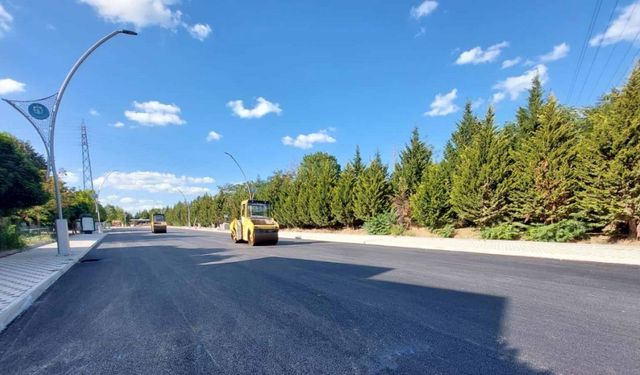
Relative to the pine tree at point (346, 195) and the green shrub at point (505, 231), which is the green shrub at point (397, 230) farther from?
the green shrub at point (505, 231)

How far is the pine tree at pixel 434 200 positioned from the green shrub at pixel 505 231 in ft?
10.4

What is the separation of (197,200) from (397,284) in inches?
3008

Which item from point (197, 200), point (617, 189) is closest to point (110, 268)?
point (617, 189)

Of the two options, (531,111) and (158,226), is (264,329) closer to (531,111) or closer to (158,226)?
(531,111)

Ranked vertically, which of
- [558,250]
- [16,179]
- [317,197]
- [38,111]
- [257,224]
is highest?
[38,111]

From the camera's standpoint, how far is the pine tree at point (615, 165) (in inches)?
461

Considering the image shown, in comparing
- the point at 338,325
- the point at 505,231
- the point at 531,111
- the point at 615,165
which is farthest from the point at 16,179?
the point at 531,111

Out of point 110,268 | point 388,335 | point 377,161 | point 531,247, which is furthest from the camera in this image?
point 377,161

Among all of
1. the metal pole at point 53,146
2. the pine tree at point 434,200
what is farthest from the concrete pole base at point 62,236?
the pine tree at point 434,200

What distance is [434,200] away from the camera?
65.6 ft

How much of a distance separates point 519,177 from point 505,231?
2771 millimetres

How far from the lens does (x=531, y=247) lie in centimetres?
1298

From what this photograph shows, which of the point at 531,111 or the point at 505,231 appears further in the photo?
the point at 531,111

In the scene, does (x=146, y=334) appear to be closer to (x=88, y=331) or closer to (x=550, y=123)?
(x=88, y=331)
